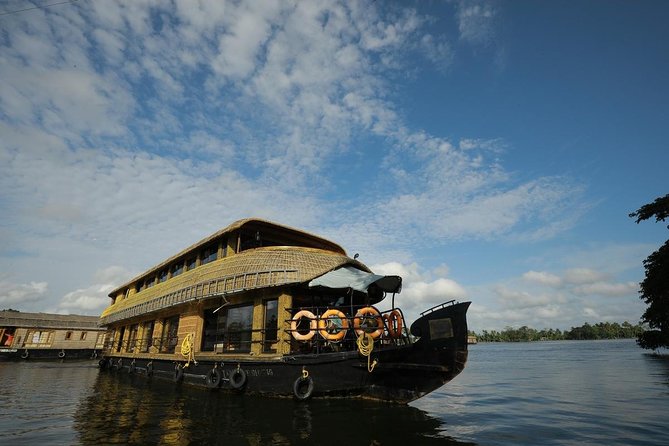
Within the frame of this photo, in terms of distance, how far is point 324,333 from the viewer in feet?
32.3

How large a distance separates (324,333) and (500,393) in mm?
8606

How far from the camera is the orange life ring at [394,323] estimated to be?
9648mm

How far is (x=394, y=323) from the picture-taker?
32.0 ft

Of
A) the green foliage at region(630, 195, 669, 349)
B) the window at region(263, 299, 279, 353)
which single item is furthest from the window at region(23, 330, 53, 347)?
the green foliage at region(630, 195, 669, 349)

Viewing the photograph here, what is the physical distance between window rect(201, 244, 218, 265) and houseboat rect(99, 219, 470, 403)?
50 mm

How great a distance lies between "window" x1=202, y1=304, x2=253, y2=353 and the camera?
11.9 meters

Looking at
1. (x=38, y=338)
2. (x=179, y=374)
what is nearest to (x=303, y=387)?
(x=179, y=374)

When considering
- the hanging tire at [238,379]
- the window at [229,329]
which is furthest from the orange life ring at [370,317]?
the hanging tire at [238,379]

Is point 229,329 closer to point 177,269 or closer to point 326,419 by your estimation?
point 326,419

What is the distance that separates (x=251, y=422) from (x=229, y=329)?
4.89 meters

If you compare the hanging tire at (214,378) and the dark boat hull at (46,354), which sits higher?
the dark boat hull at (46,354)

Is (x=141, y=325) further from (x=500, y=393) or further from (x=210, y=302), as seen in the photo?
(x=500, y=393)

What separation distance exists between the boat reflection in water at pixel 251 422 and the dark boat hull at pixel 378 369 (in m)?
0.31

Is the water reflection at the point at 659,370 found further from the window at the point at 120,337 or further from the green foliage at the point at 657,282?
the window at the point at 120,337
